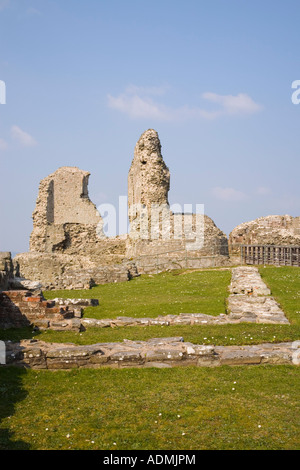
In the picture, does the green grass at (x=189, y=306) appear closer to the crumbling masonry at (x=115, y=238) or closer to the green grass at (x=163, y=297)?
the green grass at (x=163, y=297)

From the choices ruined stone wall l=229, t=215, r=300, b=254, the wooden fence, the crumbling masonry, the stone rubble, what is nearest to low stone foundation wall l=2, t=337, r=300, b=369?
the stone rubble

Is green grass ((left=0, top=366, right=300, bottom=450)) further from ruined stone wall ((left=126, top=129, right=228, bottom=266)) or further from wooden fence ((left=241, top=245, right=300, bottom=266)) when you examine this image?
ruined stone wall ((left=126, top=129, right=228, bottom=266))

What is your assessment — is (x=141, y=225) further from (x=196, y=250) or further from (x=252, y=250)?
(x=252, y=250)

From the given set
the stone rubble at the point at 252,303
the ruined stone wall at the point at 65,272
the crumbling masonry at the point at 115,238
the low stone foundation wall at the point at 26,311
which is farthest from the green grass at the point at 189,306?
the crumbling masonry at the point at 115,238

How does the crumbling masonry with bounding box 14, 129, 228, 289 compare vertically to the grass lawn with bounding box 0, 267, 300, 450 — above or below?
above

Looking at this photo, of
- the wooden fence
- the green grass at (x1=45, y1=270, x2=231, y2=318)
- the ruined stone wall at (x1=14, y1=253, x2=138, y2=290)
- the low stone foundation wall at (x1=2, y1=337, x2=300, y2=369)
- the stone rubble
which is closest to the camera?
the low stone foundation wall at (x1=2, y1=337, x2=300, y2=369)

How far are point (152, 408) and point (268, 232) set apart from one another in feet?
97.0

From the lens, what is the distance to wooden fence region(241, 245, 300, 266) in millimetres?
28297

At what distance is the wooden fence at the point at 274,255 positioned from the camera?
28.3 metres

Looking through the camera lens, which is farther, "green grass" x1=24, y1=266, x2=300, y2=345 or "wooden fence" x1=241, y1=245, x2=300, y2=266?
"wooden fence" x1=241, y1=245, x2=300, y2=266

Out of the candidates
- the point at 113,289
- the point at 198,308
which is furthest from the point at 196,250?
the point at 198,308

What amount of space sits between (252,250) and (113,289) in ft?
43.2

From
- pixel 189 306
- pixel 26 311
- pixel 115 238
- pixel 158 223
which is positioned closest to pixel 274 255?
pixel 158 223

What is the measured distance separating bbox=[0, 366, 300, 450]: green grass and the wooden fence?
2131cm
